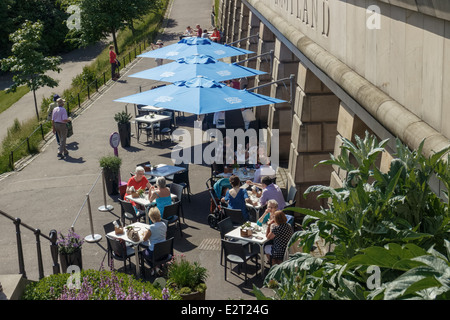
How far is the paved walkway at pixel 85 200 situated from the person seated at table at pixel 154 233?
3.19ft

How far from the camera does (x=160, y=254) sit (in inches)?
460

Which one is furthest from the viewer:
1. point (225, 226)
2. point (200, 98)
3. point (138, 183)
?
point (200, 98)

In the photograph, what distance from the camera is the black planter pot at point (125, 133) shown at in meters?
21.0

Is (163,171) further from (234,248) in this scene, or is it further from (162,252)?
(234,248)

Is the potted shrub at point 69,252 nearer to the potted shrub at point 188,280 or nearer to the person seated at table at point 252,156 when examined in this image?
the potted shrub at point 188,280

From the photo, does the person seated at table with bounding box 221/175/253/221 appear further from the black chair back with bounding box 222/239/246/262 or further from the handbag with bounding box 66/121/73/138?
the handbag with bounding box 66/121/73/138

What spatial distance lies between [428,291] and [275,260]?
7808 millimetres

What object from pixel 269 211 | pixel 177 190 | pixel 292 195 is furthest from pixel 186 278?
pixel 177 190

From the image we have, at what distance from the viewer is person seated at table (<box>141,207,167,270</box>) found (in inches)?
466

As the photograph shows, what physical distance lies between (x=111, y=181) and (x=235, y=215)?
180 inches

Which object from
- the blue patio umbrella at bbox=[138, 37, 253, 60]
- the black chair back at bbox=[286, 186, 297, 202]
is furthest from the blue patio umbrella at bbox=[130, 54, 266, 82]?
the black chair back at bbox=[286, 186, 297, 202]

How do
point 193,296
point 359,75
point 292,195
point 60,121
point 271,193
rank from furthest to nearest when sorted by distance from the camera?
point 60,121, point 292,195, point 271,193, point 193,296, point 359,75

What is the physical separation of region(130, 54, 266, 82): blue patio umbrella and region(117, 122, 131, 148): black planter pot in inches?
67.7

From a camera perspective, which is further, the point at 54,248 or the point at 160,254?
the point at 160,254
